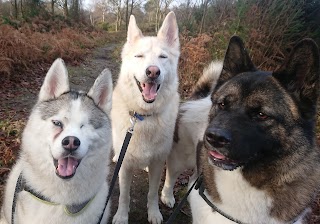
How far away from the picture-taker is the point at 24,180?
7.23 feet

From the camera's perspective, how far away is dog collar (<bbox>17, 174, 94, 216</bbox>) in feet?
7.06

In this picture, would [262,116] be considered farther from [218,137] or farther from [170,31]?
[170,31]

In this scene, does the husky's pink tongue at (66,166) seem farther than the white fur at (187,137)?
No

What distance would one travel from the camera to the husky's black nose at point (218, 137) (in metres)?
1.77

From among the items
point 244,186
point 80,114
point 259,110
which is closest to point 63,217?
point 80,114

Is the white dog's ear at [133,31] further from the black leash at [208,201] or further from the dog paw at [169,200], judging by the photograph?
the dog paw at [169,200]

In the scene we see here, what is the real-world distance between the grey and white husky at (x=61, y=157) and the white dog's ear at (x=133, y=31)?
119 cm

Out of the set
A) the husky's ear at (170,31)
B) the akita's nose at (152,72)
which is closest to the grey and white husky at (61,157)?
the akita's nose at (152,72)

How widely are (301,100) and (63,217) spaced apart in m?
1.93

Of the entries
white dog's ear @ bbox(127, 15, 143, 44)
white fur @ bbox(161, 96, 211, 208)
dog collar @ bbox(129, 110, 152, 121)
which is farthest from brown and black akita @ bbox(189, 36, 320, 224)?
white dog's ear @ bbox(127, 15, 143, 44)

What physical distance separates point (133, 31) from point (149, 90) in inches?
33.6

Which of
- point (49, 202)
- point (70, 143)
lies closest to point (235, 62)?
point (70, 143)

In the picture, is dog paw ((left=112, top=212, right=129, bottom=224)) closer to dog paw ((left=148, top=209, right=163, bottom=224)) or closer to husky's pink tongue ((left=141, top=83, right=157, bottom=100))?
dog paw ((left=148, top=209, right=163, bottom=224))

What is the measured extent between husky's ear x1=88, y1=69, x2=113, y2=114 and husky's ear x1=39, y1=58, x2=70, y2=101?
0.22 meters
